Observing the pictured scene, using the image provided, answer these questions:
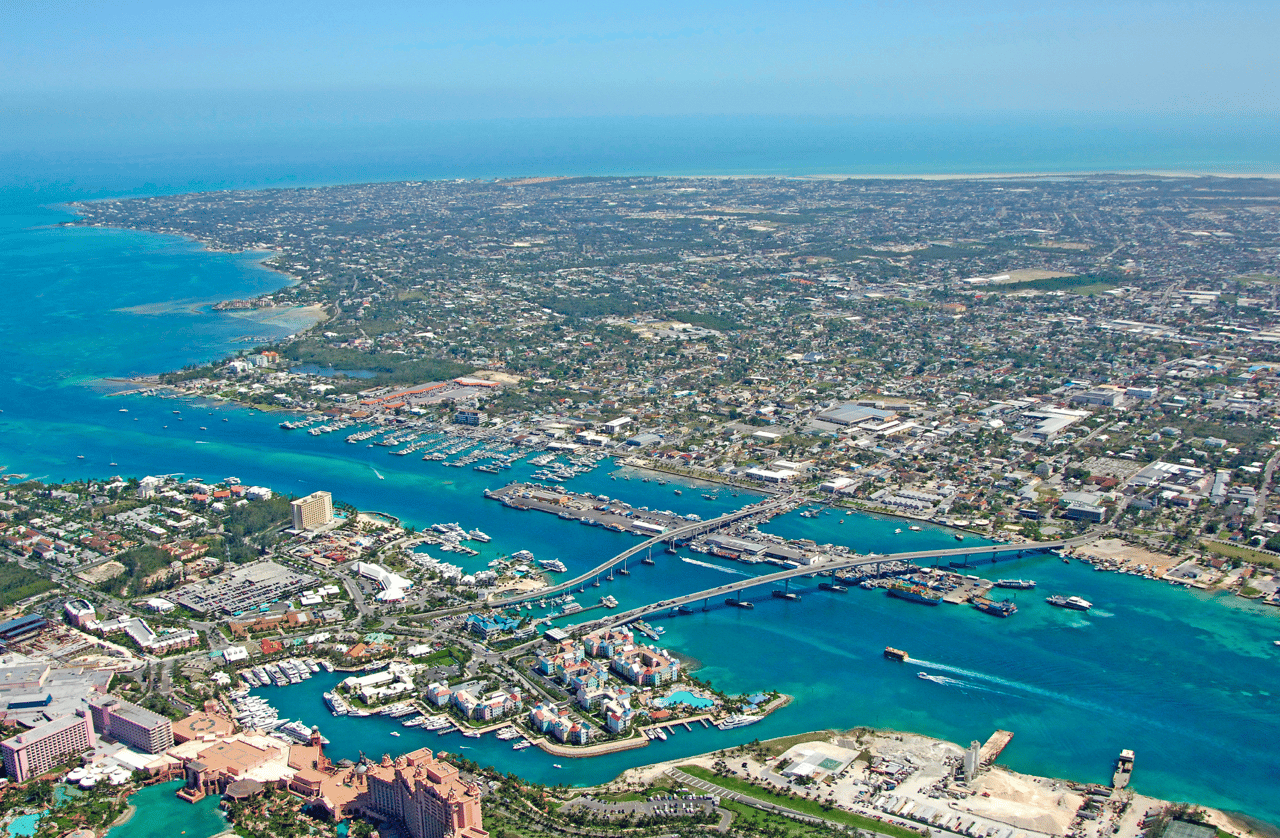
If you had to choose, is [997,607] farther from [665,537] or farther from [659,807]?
[659,807]

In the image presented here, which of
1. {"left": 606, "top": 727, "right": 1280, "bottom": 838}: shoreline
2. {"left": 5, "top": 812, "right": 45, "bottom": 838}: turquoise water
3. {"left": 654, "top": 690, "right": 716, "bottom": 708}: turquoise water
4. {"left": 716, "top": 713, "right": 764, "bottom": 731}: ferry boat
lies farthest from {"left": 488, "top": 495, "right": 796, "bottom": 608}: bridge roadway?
{"left": 5, "top": 812, "right": 45, "bottom": 838}: turquoise water

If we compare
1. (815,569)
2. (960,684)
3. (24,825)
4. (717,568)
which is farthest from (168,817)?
(815,569)

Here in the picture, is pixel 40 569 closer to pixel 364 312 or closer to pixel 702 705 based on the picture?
pixel 702 705

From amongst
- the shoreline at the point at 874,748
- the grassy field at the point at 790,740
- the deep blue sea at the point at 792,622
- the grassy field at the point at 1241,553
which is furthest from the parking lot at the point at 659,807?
the grassy field at the point at 1241,553

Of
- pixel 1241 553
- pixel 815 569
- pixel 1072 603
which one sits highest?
pixel 815 569

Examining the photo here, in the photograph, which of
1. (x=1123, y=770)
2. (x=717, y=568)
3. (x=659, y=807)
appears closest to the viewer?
(x=659, y=807)

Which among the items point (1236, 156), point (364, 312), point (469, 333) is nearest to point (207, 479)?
point (469, 333)
